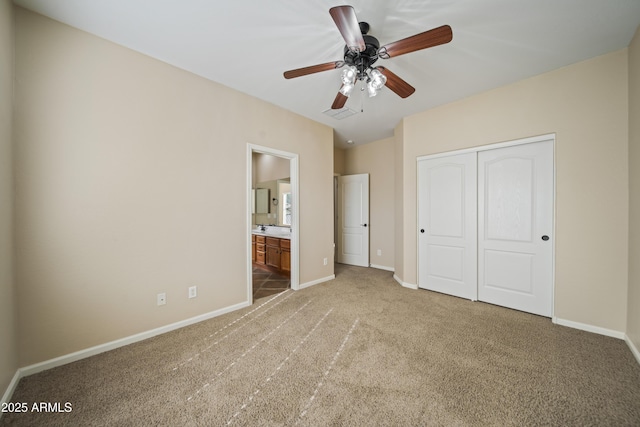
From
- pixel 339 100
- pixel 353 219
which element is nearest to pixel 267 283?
pixel 353 219

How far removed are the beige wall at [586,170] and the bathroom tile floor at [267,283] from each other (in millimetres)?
3365

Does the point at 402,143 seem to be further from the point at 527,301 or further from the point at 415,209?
the point at 527,301

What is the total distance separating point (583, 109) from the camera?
234cm

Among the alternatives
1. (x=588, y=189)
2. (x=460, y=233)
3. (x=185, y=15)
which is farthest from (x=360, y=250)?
(x=185, y=15)

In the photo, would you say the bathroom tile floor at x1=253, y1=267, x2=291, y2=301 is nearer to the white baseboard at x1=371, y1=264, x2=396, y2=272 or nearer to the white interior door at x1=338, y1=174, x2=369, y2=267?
the white interior door at x1=338, y1=174, x2=369, y2=267

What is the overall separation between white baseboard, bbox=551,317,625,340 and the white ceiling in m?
2.63

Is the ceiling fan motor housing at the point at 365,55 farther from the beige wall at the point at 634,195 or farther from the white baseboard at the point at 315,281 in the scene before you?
the white baseboard at the point at 315,281

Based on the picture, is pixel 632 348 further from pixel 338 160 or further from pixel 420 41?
pixel 338 160

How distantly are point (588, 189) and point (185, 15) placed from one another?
3930 mm

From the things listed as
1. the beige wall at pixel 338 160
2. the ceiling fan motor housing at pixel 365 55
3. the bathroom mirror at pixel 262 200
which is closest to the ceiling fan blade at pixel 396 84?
the ceiling fan motor housing at pixel 365 55

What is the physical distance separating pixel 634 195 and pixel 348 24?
9.21 feet

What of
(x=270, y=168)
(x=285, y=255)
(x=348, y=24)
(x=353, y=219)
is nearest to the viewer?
(x=348, y=24)

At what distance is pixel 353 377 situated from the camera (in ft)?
5.52

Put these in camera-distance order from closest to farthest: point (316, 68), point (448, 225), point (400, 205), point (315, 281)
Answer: point (316, 68) → point (448, 225) → point (315, 281) → point (400, 205)
